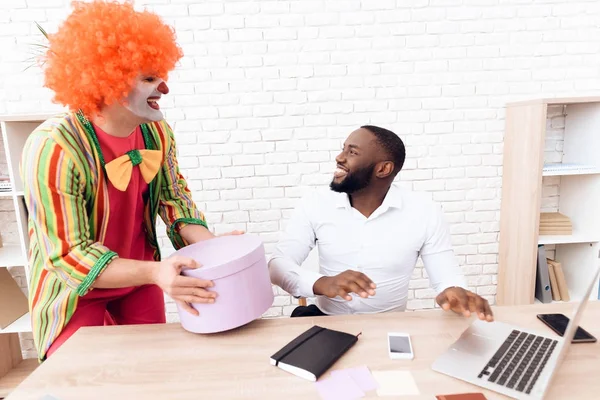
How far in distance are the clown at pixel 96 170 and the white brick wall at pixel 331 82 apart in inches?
43.5

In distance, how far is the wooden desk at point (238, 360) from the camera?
2.90 ft

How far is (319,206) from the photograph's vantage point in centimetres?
165

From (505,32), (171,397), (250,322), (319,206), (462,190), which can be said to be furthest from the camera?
(462,190)

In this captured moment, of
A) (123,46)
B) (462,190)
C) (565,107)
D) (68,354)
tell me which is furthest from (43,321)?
(565,107)

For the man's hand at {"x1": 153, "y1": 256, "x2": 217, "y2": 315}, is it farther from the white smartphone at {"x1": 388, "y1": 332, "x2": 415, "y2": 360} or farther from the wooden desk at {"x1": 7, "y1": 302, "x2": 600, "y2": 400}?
the white smartphone at {"x1": 388, "y1": 332, "x2": 415, "y2": 360}

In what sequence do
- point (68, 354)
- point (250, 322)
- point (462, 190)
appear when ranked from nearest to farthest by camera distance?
point (68, 354)
point (250, 322)
point (462, 190)

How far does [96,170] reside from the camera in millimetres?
1221

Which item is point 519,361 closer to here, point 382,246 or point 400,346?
point 400,346

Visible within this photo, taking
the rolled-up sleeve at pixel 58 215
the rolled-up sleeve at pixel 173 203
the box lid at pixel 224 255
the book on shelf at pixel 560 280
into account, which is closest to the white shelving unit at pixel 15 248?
the rolled-up sleeve at pixel 173 203

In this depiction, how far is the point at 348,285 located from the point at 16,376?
219 centimetres

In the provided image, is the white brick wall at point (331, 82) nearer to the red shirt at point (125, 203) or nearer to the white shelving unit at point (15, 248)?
the white shelving unit at point (15, 248)

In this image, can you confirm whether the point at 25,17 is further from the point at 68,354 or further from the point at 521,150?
the point at 521,150

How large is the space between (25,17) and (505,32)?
2.75 meters

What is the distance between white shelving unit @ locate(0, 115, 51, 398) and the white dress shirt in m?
1.44
